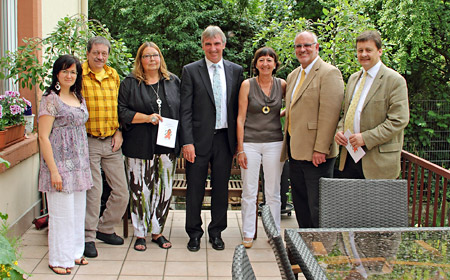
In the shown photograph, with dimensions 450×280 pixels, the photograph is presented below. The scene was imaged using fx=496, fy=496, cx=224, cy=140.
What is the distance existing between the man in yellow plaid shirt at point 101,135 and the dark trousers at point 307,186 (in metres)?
1.45

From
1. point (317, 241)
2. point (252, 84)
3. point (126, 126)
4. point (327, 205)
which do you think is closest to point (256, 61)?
point (252, 84)

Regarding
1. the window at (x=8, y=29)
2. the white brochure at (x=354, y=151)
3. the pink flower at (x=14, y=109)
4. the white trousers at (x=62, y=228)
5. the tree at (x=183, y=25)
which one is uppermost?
the tree at (x=183, y=25)

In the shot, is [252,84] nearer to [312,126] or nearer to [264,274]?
[312,126]

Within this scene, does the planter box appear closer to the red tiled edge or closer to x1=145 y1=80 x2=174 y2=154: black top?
the red tiled edge

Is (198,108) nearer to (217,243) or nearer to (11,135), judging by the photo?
(217,243)

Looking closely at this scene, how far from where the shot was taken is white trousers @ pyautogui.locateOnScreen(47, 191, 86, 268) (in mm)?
3602

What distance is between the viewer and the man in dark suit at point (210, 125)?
4.08 metres

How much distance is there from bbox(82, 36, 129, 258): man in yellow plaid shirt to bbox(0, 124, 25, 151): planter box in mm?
645

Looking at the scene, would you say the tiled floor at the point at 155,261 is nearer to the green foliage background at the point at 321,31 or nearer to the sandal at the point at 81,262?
the sandal at the point at 81,262

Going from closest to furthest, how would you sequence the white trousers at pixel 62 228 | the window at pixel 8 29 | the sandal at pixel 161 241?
the white trousers at pixel 62 228 < the sandal at pixel 161 241 < the window at pixel 8 29

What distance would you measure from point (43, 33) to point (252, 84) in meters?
2.38

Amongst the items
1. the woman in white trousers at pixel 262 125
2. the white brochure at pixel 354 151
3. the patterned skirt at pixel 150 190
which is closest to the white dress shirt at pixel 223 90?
the woman in white trousers at pixel 262 125

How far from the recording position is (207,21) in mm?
12023

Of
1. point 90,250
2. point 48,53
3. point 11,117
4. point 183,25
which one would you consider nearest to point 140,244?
point 90,250
